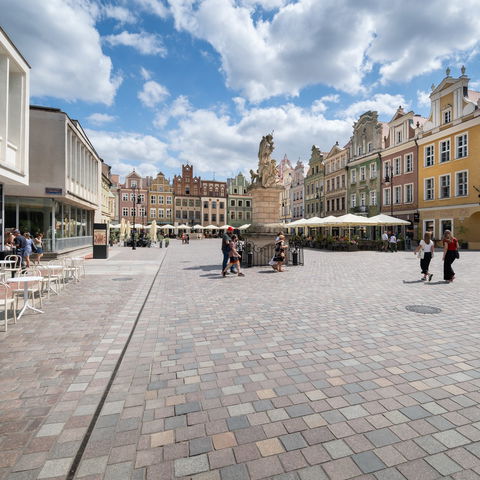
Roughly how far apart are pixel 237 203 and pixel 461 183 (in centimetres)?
5365

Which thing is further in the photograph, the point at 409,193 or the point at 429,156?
the point at 409,193

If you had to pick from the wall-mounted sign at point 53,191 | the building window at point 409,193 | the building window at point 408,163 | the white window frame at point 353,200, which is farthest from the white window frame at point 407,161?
the wall-mounted sign at point 53,191

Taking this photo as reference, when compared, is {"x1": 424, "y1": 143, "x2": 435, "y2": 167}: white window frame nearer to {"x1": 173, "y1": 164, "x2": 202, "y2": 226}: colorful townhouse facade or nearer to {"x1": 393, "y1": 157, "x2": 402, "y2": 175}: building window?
{"x1": 393, "y1": 157, "x2": 402, "y2": 175}: building window

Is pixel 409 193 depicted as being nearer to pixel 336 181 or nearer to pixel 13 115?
pixel 336 181

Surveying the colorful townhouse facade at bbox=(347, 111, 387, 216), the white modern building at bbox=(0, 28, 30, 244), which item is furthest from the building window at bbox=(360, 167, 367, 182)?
the white modern building at bbox=(0, 28, 30, 244)

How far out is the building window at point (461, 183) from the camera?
91.7ft

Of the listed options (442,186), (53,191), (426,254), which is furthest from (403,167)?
(53,191)

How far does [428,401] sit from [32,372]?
4625mm

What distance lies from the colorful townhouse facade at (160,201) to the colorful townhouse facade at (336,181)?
37369 millimetres

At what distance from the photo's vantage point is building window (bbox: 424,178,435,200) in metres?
31.4

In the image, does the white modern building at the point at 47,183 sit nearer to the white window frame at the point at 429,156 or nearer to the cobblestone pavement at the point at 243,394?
the cobblestone pavement at the point at 243,394

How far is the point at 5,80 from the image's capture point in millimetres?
11875

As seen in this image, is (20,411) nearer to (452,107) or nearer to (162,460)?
(162,460)

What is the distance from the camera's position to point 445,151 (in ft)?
98.8
